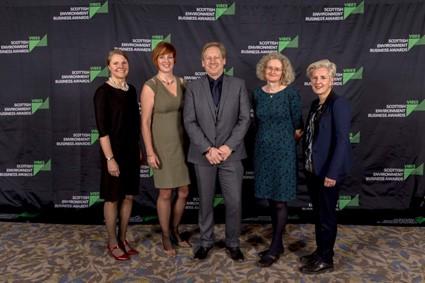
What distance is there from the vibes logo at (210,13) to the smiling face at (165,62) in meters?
1.02

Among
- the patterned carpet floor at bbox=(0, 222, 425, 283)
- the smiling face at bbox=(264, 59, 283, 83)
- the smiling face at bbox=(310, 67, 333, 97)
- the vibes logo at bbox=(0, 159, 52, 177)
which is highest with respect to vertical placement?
the smiling face at bbox=(264, 59, 283, 83)

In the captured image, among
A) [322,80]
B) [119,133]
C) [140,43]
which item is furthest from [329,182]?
[140,43]

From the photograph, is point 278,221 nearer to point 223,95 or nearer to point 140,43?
point 223,95

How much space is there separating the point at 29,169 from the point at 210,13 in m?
2.34

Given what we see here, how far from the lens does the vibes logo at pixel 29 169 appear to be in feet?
11.9

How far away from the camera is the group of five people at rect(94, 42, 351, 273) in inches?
97.6

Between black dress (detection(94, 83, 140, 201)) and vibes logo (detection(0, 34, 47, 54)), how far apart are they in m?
1.36

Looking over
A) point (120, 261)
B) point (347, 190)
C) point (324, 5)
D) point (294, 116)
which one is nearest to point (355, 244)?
point (347, 190)

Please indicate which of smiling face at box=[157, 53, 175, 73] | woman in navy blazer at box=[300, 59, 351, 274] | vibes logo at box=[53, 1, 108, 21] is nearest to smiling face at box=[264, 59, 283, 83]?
woman in navy blazer at box=[300, 59, 351, 274]

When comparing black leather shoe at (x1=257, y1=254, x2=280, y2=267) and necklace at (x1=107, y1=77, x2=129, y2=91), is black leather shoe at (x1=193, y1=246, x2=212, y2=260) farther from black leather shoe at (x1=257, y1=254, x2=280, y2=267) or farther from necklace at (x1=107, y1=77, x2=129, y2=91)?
necklace at (x1=107, y1=77, x2=129, y2=91)

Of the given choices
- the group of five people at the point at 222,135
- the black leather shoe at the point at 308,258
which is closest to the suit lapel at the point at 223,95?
the group of five people at the point at 222,135

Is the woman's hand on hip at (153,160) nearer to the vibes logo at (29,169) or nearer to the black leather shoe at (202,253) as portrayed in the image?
the black leather shoe at (202,253)

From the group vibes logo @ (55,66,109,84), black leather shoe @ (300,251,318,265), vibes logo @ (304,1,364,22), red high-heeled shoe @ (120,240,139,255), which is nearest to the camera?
black leather shoe @ (300,251,318,265)

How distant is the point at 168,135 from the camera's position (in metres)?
2.66
